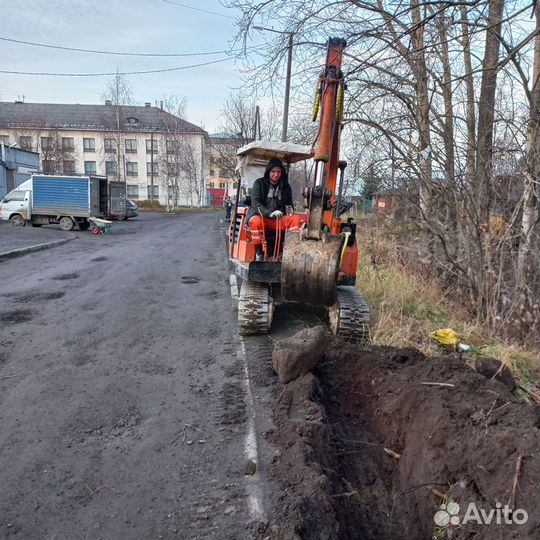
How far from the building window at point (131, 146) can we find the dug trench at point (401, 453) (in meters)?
64.9

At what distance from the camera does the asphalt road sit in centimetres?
280

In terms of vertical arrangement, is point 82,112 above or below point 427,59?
above

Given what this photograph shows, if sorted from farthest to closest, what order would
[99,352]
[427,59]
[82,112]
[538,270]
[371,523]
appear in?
[82,112], [427,59], [538,270], [99,352], [371,523]

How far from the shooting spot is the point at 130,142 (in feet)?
211

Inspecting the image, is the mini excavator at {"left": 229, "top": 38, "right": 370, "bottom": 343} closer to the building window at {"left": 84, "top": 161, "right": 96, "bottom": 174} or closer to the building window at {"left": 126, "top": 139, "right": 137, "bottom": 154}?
the building window at {"left": 126, "top": 139, "right": 137, "bottom": 154}

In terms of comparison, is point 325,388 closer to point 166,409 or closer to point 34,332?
point 166,409

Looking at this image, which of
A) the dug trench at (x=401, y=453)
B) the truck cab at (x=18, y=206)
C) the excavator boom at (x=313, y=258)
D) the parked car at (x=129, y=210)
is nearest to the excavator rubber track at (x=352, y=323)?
the excavator boom at (x=313, y=258)

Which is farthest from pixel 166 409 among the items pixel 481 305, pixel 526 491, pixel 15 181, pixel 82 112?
pixel 82 112

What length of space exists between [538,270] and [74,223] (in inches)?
825

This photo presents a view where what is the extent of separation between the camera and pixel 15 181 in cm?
3381

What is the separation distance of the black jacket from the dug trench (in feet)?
8.55

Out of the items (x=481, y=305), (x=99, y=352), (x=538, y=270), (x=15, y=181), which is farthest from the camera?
(x=15, y=181)

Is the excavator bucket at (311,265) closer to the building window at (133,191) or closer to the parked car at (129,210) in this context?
the parked car at (129,210)

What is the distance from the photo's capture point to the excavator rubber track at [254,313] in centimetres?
607
